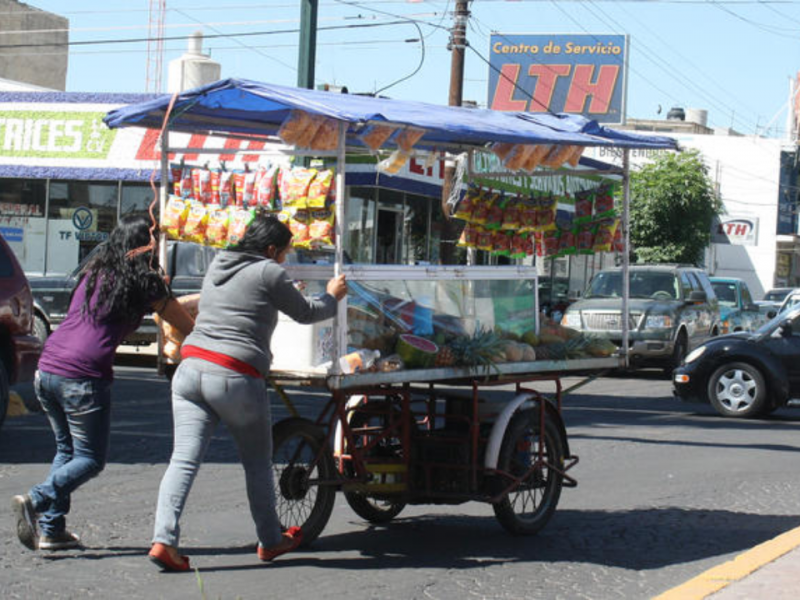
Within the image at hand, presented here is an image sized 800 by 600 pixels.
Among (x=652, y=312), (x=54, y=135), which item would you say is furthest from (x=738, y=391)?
(x=54, y=135)

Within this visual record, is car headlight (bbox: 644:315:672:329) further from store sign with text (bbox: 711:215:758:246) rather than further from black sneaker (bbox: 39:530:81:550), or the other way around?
store sign with text (bbox: 711:215:758:246)

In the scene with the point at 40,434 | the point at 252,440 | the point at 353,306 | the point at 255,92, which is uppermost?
the point at 255,92

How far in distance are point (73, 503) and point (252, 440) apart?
2342 millimetres

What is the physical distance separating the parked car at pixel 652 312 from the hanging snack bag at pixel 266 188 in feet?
43.1

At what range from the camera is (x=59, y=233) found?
2558 cm

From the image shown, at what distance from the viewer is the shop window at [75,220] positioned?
25344 mm

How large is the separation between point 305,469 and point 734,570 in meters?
2.29

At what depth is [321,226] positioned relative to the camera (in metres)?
6.77

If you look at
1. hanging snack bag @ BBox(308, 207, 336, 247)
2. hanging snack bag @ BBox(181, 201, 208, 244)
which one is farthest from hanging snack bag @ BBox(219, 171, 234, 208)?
hanging snack bag @ BBox(308, 207, 336, 247)

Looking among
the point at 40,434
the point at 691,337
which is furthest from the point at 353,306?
the point at 691,337

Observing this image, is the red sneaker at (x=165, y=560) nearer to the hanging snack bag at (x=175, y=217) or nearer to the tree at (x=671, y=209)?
the hanging snack bag at (x=175, y=217)

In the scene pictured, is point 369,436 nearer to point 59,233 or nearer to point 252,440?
point 252,440

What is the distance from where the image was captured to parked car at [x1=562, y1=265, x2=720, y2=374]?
2064 cm

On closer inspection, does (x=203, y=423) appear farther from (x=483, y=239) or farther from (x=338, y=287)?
(x=483, y=239)
